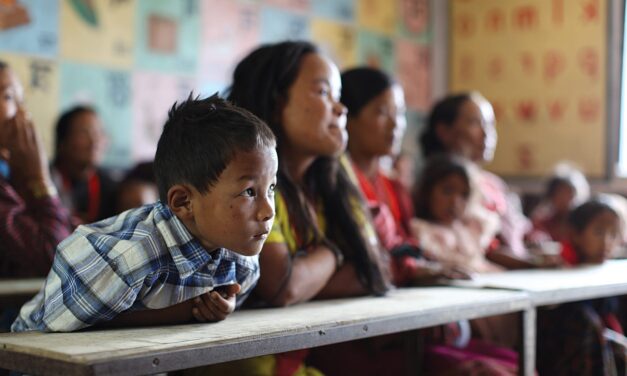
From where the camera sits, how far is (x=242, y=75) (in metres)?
1.97

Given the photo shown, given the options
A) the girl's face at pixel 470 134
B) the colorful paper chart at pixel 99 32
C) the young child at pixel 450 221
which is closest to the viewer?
the young child at pixel 450 221

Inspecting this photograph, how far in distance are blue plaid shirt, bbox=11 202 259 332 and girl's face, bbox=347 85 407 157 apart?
1.10 meters

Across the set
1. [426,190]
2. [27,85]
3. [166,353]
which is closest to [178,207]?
[166,353]

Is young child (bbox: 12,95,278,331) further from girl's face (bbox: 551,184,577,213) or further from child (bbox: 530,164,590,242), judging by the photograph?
girl's face (bbox: 551,184,577,213)

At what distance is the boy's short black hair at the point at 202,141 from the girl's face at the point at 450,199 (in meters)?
1.48

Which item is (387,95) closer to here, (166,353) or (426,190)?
(426,190)

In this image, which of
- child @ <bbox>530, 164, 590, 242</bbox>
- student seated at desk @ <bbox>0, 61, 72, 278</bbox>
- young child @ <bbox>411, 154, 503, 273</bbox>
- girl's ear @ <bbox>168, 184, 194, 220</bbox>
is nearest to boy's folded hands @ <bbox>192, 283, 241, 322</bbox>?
girl's ear @ <bbox>168, 184, 194, 220</bbox>

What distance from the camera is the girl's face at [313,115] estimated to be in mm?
1880

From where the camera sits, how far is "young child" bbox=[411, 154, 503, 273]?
2.74 metres

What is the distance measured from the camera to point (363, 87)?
2.49 m

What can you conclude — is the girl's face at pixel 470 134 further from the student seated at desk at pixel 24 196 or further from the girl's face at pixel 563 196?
the student seated at desk at pixel 24 196

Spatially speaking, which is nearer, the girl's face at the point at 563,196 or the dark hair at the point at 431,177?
the dark hair at the point at 431,177

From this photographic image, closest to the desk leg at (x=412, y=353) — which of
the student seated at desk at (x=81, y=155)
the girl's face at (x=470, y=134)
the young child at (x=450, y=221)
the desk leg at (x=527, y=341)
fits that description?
the desk leg at (x=527, y=341)

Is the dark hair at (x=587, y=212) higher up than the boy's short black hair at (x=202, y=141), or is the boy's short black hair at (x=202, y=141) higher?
the boy's short black hair at (x=202, y=141)
